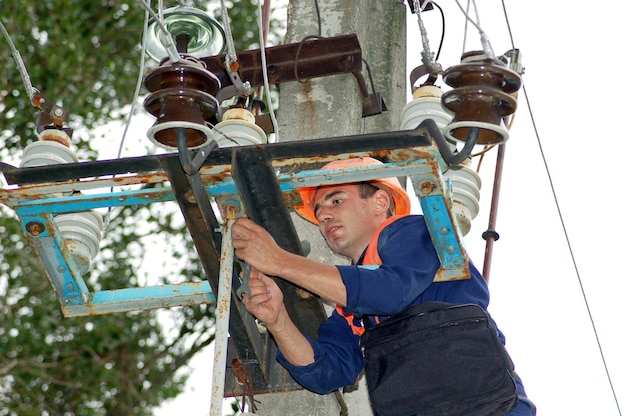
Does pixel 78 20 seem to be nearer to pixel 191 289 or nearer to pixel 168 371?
pixel 168 371

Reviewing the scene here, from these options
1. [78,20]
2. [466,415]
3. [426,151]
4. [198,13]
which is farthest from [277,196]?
[78,20]

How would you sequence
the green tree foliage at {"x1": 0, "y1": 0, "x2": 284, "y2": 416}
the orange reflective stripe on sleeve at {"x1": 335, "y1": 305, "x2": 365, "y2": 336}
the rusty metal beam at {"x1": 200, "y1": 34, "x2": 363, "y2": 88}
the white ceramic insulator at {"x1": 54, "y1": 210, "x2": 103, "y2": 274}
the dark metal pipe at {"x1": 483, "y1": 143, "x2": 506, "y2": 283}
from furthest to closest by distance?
the green tree foliage at {"x1": 0, "y1": 0, "x2": 284, "y2": 416}
the dark metal pipe at {"x1": 483, "y1": 143, "x2": 506, "y2": 283}
the rusty metal beam at {"x1": 200, "y1": 34, "x2": 363, "y2": 88}
the orange reflective stripe on sleeve at {"x1": 335, "y1": 305, "x2": 365, "y2": 336}
the white ceramic insulator at {"x1": 54, "y1": 210, "x2": 103, "y2": 274}

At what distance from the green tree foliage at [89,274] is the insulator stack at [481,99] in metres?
7.63

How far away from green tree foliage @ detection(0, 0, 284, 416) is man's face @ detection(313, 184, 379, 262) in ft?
21.9

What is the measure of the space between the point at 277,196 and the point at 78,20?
815 centimetres

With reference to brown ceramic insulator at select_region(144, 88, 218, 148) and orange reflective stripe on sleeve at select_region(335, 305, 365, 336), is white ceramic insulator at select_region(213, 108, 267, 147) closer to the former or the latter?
brown ceramic insulator at select_region(144, 88, 218, 148)

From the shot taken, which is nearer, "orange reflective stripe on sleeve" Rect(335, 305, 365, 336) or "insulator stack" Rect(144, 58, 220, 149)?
"insulator stack" Rect(144, 58, 220, 149)

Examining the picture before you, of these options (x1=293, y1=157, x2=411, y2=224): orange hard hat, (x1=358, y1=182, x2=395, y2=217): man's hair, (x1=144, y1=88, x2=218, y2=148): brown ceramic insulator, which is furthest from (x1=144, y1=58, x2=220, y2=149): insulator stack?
(x1=358, y1=182, x2=395, y2=217): man's hair

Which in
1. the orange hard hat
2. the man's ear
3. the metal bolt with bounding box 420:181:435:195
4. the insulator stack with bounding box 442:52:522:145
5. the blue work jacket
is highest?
the orange hard hat

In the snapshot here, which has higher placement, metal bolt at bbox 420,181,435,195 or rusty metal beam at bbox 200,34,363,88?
rusty metal beam at bbox 200,34,363,88

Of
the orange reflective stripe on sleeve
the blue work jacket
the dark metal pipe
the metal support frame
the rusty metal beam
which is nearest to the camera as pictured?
the metal support frame

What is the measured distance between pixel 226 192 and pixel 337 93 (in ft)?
4.64

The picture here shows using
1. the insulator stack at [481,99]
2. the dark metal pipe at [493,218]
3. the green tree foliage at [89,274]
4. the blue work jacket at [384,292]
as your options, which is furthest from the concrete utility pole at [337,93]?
the green tree foliage at [89,274]

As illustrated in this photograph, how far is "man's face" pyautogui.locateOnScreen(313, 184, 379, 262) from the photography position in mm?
4562
